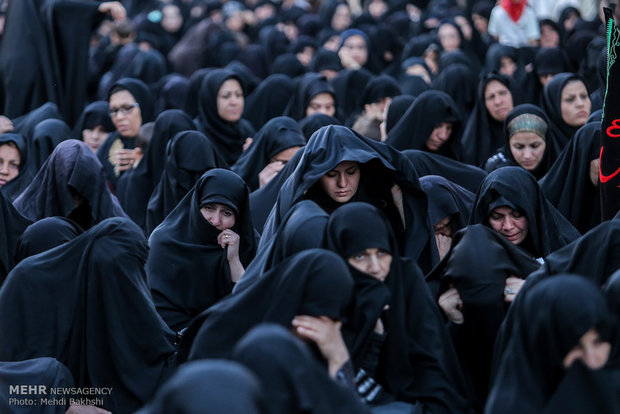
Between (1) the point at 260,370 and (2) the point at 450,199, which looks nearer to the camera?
(1) the point at 260,370

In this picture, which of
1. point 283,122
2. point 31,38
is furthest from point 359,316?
point 31,38

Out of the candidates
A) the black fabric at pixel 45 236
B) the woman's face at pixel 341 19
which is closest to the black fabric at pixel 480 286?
the black fabric at pixel 45 236

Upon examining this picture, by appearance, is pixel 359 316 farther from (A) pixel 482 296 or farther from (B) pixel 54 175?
(B) pixel 54 175

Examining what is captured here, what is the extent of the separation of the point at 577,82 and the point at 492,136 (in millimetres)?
777

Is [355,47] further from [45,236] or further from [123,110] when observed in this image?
[45,236]

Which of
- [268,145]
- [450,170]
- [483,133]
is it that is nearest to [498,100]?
[483,133]

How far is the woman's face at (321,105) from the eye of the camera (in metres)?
9.24

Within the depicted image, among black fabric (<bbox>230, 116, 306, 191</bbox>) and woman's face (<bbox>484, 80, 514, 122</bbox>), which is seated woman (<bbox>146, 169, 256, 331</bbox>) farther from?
woman's face (<bbox>484, 80, 514, 122</bbox>)

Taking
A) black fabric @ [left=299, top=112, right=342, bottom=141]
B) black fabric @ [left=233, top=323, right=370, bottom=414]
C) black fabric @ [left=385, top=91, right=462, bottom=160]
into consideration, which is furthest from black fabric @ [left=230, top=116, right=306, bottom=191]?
black fabric @ [left=233, top=323, right=370, bottom=414]

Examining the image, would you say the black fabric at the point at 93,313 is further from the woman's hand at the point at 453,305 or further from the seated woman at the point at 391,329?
the woman's hand at the point at 453,305

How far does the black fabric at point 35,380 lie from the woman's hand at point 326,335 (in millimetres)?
1215

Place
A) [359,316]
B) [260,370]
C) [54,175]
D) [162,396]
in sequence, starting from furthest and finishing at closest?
[54,175], [359,316], [260,370], [162,396]

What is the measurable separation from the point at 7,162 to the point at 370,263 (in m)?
3.68

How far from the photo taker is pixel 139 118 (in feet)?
29.1
